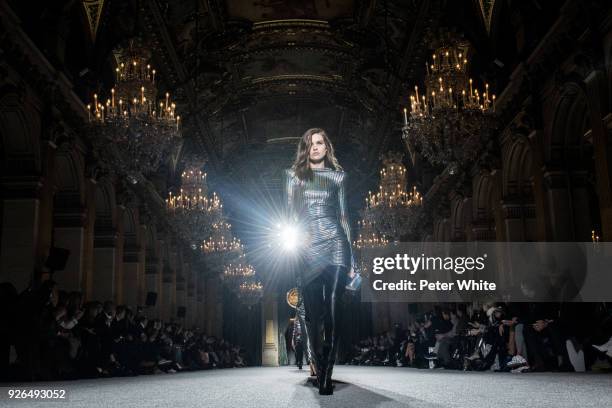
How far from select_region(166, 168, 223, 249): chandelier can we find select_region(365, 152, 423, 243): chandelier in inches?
166

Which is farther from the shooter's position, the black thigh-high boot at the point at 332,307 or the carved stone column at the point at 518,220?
the carved stone column at the point at 518,220

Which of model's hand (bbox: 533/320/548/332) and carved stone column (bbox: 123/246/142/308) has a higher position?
carved stone column (bbox: 123/246/142/308)

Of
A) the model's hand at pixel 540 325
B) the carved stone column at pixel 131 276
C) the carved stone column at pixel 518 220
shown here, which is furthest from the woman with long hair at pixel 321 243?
the carved stone column at pixel 131 276

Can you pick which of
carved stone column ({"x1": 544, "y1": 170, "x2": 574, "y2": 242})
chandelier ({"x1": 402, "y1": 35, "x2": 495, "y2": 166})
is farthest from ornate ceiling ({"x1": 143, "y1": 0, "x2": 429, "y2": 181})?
carved stone column ({"x1": 544, "y1": 170, "x2": 574, "y2": 242})

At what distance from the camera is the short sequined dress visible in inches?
181

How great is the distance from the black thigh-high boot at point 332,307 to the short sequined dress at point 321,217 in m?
0.08

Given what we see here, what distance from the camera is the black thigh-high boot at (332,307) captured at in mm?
4594

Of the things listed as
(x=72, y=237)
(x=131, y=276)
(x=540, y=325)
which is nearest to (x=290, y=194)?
(x=540, y=325)

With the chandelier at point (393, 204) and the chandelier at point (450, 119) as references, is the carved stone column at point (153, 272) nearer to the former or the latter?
the chandelier at point (393, 204)

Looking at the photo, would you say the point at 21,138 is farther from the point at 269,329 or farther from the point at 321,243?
the point at 269,329

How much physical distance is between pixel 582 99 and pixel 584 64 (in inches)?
61.9

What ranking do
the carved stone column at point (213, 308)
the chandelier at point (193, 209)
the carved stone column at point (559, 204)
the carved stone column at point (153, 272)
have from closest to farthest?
the carved stone column at point (559, 204) → the chandelier at point (193, 209) → the carved stone column at point (153, 272) → the carved stone column at point (213, 308)

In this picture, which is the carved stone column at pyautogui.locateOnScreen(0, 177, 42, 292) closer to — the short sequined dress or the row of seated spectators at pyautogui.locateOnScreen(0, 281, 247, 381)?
the row of seated spectators at pyautogui.locateOnScreen(0, 281, 247, 381)

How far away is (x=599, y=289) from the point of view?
37.6 feet
